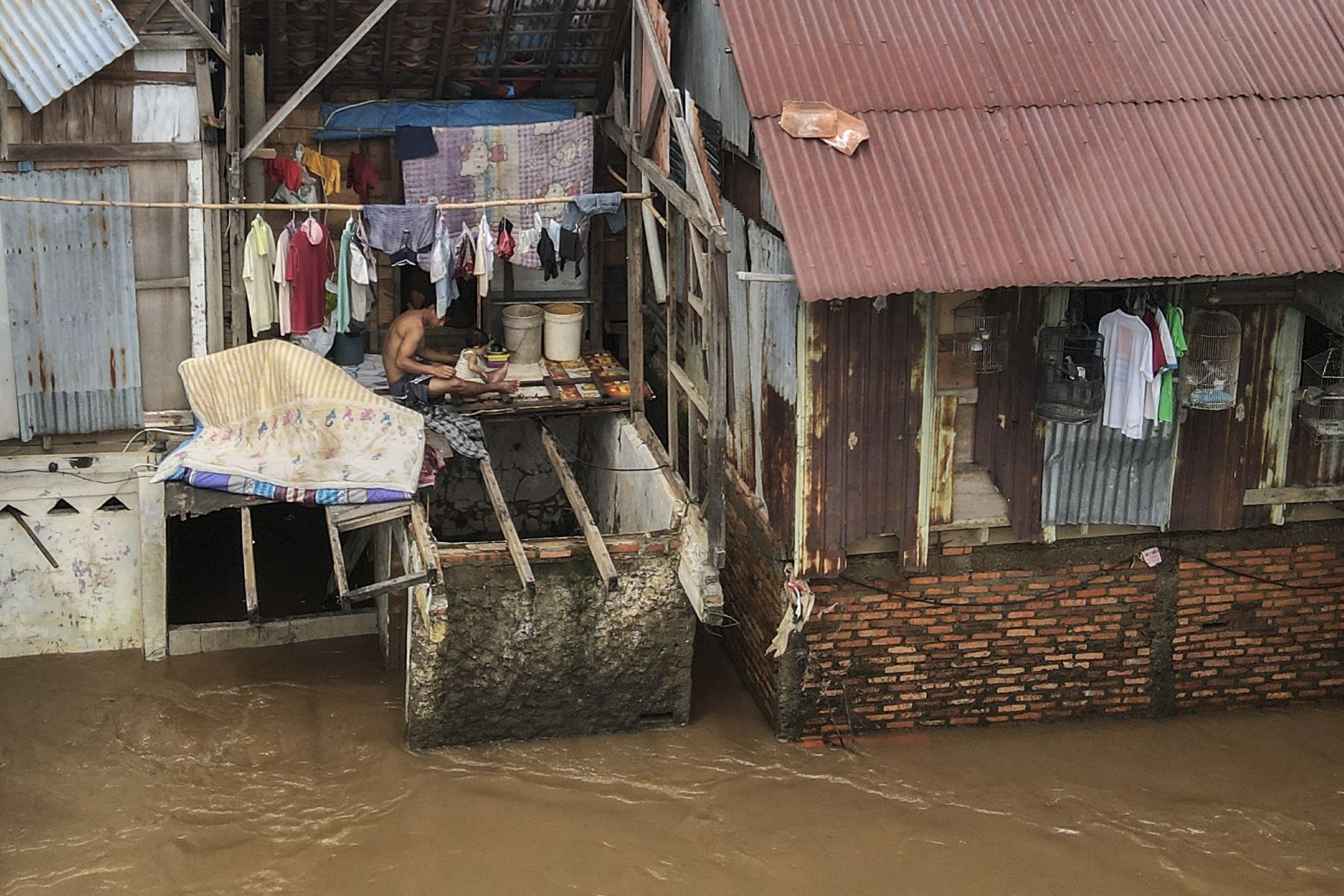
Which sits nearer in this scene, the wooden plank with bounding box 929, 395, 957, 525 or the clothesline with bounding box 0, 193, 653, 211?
the wooden plank with bounding box 929, 395, 957, 525

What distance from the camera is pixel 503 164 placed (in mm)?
12438

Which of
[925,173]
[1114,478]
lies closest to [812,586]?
[1114,478]

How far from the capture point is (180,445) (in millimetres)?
10523

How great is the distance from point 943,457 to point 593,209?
3412 millimetres

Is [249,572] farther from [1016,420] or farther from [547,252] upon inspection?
[1016,420]

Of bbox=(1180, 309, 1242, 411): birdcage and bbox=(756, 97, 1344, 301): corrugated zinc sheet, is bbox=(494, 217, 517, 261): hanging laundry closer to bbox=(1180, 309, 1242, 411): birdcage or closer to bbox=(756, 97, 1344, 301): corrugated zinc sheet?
bbox=(756, 97, 1344, 301): corrugated zinc sheet

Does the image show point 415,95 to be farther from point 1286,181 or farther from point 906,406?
point 1286,181

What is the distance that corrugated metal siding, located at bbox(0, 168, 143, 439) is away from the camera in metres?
10.2

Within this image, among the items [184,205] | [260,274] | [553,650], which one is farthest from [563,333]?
[553,650]

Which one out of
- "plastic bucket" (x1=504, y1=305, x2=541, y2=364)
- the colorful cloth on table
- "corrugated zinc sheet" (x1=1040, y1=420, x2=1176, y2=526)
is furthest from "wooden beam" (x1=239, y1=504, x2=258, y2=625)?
"corrugated zinc sheet" (x1=1040, y1=420, x2=1176, y2=526)

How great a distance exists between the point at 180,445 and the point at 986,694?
221 inches

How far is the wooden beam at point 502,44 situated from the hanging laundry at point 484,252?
53.7 inches

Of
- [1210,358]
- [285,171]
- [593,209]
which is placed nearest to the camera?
[1210,358]

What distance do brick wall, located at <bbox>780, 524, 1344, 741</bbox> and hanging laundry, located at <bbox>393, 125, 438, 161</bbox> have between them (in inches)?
199
